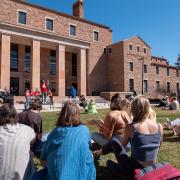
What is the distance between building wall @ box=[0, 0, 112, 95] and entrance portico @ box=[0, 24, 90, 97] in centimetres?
115

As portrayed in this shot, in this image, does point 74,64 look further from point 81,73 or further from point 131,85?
point 131,85

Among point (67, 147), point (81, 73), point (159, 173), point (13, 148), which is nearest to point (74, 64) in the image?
point (81, 73)

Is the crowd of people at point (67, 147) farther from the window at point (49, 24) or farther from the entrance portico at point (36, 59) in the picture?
the window at point (49, 24)

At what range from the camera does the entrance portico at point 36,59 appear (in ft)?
98.0

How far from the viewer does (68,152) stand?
306 centimetres

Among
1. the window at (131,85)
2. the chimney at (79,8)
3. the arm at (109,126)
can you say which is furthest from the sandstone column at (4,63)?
the arm at (109,126)

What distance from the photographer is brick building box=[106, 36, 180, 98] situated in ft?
131

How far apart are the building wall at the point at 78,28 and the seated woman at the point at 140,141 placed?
2917 centimetres

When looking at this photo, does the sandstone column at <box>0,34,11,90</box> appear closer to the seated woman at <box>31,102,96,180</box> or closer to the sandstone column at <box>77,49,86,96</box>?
the sandstone column at <box>77,49,86,96</box>

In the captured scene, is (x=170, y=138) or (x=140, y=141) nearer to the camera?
(x=140, y=141)

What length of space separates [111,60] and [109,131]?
36801 mm

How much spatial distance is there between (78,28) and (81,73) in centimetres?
693

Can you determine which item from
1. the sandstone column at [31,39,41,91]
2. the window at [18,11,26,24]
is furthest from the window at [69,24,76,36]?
the window at [18,11,26,24]

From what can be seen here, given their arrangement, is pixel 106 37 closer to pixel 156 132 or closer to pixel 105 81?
pixel 105 81
